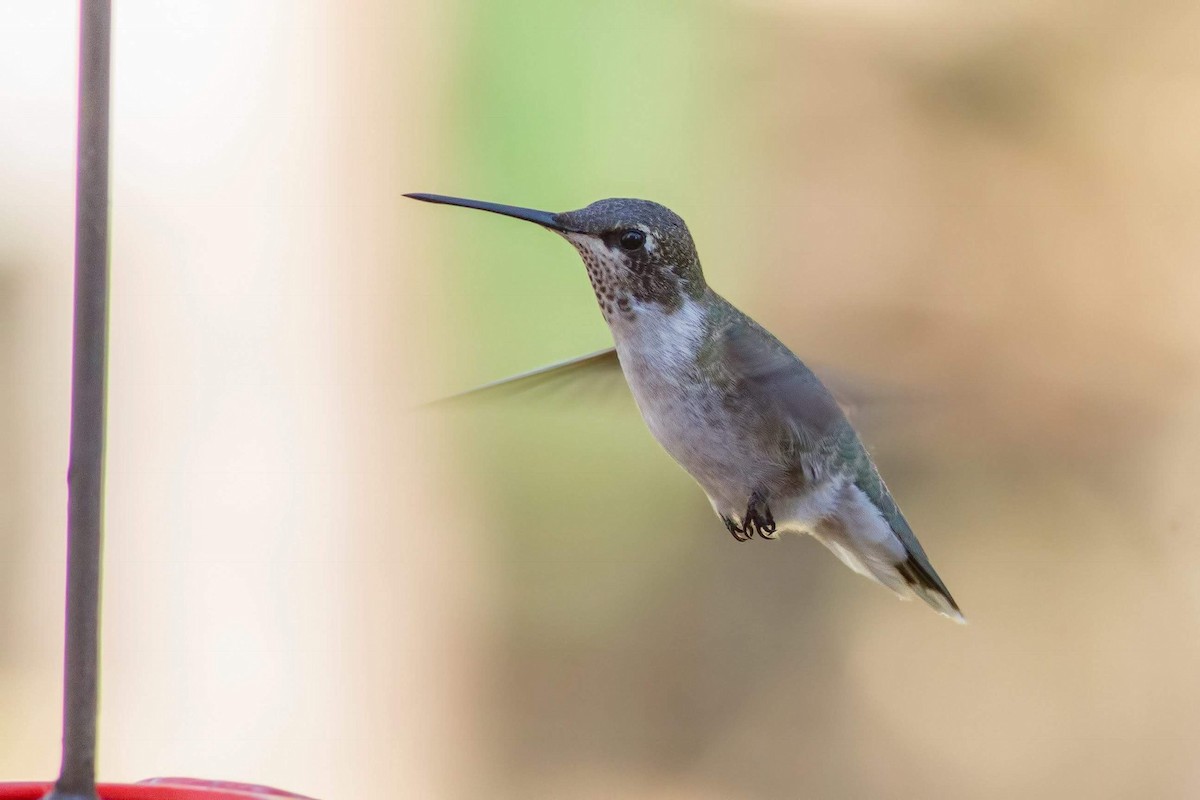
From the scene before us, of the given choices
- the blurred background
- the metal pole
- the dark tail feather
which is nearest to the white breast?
the dark tail feather

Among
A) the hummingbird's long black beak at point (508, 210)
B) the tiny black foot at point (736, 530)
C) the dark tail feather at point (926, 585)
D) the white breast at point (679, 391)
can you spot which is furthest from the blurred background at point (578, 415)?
the hummingbird's long black beak at point (508, 210)

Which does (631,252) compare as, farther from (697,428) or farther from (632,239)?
(697,428)

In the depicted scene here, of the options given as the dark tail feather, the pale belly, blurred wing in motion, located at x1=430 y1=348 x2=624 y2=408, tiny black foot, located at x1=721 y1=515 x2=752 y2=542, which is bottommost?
the dark tail feather

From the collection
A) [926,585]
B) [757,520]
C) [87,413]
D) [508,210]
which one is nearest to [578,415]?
[926,585]

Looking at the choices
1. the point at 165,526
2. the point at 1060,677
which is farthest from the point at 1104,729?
the point at 165,526

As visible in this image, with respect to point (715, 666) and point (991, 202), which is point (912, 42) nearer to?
point (991, 202)

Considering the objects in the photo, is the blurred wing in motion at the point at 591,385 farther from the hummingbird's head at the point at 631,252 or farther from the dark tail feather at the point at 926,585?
the dark tail feather at the point at 926,585

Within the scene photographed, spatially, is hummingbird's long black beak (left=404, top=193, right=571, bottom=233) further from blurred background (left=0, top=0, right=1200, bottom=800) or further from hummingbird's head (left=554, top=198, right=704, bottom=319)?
blurred background (left=0, top=0, right=1200, bottom=800)
